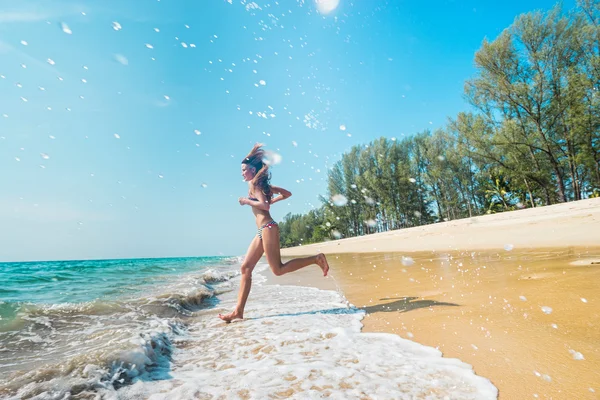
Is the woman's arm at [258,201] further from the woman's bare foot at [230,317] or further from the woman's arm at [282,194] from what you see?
the woman's bare foot at [230,317]

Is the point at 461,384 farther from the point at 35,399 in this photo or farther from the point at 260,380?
the point at 35,399

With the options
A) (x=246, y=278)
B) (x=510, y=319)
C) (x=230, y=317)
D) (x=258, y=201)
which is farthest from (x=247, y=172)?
(x=510, y=319)

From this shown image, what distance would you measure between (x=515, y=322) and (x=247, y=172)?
11.9ft

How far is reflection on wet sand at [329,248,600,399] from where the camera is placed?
167 cm

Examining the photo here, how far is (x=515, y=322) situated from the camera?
2541mm

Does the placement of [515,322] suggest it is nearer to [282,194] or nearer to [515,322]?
[515,322]

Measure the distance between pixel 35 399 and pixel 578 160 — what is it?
29.4 m

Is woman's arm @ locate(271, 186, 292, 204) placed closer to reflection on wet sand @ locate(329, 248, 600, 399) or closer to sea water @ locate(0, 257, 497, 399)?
sea water @ locate(0, 257, 497, 399)

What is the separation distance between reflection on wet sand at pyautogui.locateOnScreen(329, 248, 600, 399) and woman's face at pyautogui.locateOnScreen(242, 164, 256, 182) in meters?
2.55

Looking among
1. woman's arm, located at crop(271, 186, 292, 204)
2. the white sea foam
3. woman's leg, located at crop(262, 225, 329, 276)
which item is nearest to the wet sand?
the white sea foam

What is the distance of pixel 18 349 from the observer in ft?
10.9

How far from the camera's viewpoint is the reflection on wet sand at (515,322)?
1.67m

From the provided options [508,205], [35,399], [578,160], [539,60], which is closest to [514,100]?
[539,60]

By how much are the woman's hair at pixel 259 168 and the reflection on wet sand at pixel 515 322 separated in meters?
2.27
